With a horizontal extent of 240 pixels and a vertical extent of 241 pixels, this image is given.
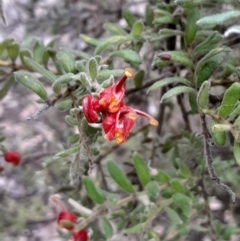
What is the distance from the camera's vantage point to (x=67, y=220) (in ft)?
2.84

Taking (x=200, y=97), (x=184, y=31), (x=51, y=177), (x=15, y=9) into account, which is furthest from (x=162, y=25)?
(x=15, y=9)

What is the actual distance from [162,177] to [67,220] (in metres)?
0.17

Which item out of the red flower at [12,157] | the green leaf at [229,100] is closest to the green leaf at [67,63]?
the green leaf at [229,100]

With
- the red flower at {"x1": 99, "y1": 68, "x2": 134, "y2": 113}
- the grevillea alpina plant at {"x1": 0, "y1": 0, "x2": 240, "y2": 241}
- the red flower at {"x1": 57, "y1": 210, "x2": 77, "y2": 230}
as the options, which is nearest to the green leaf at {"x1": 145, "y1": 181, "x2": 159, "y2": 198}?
the grevillea alpina plant at {"x1": 0, "y1": 0, "x2": 240, "y2": 241}

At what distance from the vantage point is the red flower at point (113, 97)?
594 millimetres

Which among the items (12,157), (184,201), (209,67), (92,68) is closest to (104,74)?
(92,68)

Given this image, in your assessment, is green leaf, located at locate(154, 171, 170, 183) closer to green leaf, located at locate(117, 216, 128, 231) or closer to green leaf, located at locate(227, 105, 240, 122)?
green leaf, located at locate(117, 216, 128, 231)

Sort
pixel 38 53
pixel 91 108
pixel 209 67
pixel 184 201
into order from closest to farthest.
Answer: pixel 91 108 → pixel 209 67 → pixel 184 201 → pixel 38 53

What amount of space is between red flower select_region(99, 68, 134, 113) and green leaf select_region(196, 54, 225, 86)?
129mm

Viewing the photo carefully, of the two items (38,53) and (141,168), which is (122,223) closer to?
(141,168)

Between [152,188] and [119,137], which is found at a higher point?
[119,137]

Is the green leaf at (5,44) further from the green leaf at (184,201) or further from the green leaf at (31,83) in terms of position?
the green leaf at (184,201)

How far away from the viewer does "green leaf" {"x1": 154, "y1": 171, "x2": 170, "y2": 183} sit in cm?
86

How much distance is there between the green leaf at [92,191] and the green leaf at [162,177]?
0.32ft
